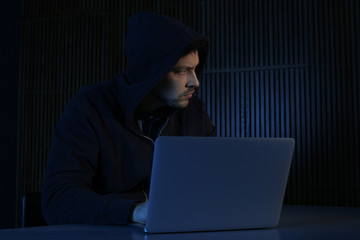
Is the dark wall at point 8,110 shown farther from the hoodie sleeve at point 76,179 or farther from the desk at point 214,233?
the desk at point 214,233

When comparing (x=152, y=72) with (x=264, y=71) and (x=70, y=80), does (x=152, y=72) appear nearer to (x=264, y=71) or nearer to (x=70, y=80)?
(x=264, y=71)

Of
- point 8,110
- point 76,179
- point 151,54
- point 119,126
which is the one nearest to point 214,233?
point 76,179

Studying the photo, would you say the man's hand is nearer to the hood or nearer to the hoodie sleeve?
the hoodie sleeve

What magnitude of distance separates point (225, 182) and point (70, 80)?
9.12 ft

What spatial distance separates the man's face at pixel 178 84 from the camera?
210 centimetres

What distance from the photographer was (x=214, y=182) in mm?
1140

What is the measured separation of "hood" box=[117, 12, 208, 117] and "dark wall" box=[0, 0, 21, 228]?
1.99 m

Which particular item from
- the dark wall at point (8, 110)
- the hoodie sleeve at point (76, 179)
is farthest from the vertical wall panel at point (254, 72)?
the hoodie sleeve at point (76, 179)

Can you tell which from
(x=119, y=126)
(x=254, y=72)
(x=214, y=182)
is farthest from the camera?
(x=254, y=72)

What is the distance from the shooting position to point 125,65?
359cm

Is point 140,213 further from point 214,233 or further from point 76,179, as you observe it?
point 76,179

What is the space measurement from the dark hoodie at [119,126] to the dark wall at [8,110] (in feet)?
6.30

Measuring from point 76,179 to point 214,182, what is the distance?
71 centimetres

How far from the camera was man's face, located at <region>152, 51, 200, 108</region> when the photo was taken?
2.10 m
